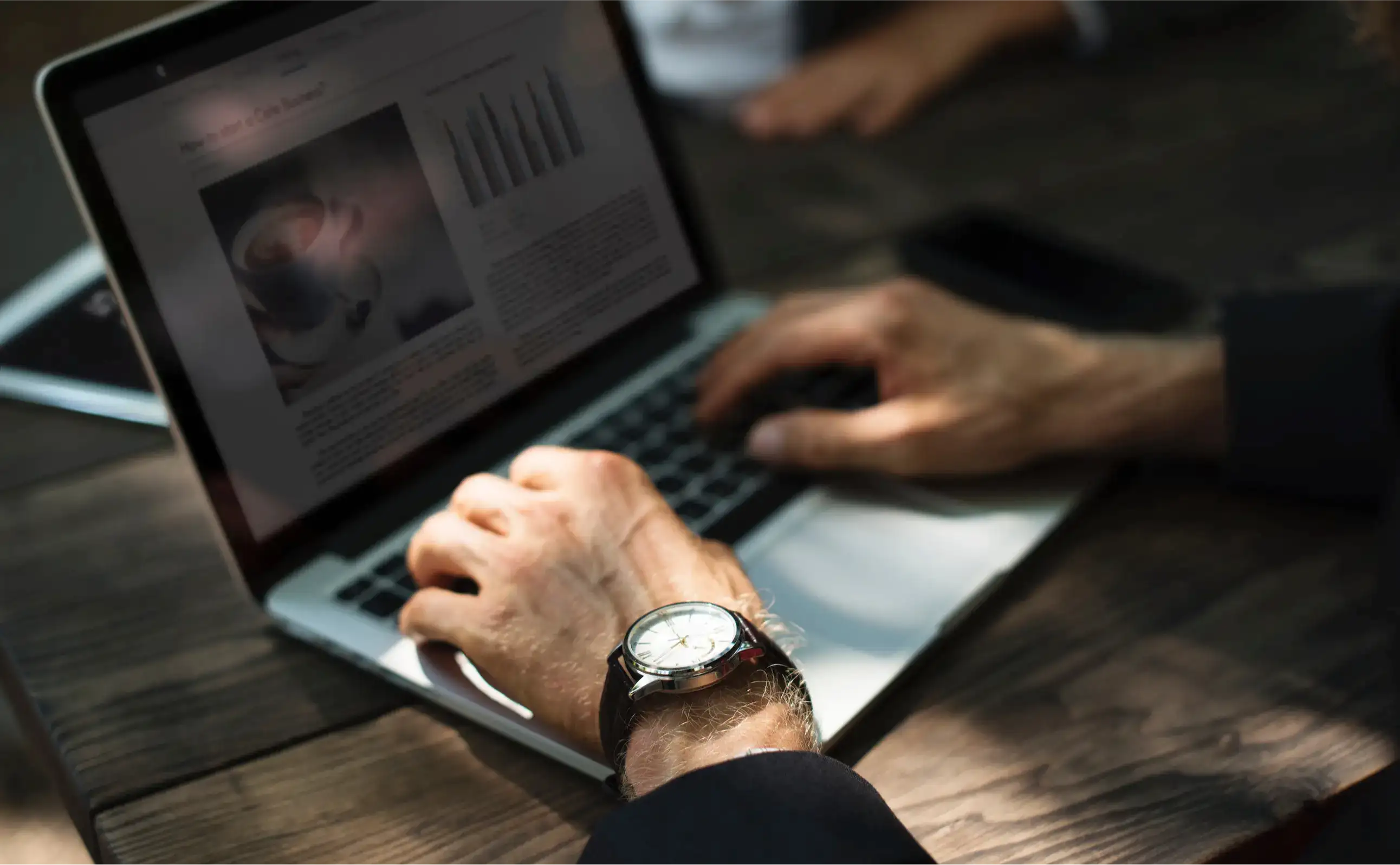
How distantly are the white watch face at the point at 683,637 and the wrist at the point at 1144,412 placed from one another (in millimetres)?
324

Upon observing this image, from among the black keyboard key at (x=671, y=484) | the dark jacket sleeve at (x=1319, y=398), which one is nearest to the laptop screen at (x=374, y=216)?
the black keyboard key at (x=671, y=484)

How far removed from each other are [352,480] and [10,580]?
258 mm

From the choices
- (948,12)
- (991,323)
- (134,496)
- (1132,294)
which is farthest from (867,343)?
(948,12)

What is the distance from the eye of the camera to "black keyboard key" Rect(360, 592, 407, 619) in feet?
2.46

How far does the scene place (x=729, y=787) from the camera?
0.60 metres

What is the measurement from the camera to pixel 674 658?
25.5 inches

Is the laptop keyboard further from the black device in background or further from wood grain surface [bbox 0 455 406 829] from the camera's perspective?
the black device in background

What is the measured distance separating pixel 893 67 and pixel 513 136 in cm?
71

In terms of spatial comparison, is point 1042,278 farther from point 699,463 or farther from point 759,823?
point 759,823

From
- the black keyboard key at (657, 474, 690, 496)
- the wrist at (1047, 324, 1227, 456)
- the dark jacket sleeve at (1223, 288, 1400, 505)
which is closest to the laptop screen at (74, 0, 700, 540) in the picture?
the black keyboard key at (657, 474, 690, 496)

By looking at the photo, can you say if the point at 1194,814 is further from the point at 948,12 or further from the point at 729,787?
the point at 948,12

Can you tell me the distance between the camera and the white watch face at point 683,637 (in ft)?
2.11

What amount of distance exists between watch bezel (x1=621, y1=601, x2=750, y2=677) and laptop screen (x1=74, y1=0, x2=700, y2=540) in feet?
0.80

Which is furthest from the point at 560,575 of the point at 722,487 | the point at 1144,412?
the point at 1144,412
